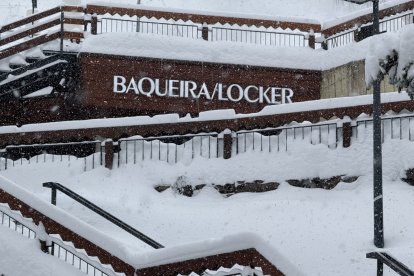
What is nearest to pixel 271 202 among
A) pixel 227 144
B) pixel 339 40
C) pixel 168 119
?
pixel 227 144

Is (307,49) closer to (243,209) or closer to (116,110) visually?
(116,110)

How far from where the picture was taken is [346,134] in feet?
58.7

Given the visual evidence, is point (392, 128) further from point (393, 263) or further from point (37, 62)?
point (37, 62)

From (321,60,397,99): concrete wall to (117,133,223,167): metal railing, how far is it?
→ 6.05 m

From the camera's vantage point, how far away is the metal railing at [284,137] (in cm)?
1833

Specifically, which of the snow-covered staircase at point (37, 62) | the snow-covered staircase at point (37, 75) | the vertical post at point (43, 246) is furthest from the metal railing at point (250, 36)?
the vertical post at point (43, 246)

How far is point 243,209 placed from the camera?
17.1 meters

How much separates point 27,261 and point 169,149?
824cm

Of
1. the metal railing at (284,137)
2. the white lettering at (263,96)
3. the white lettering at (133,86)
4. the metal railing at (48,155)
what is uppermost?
the white lettering at (133,86)

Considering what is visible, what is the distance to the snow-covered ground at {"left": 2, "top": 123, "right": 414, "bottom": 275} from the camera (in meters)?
14.5

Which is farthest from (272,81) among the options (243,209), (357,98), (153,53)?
(243,209)

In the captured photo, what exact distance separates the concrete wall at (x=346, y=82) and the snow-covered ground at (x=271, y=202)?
18.4 ft

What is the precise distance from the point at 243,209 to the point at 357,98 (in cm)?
381

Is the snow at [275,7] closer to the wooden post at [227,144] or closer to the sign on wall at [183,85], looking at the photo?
the sign on wall at [183,85]
